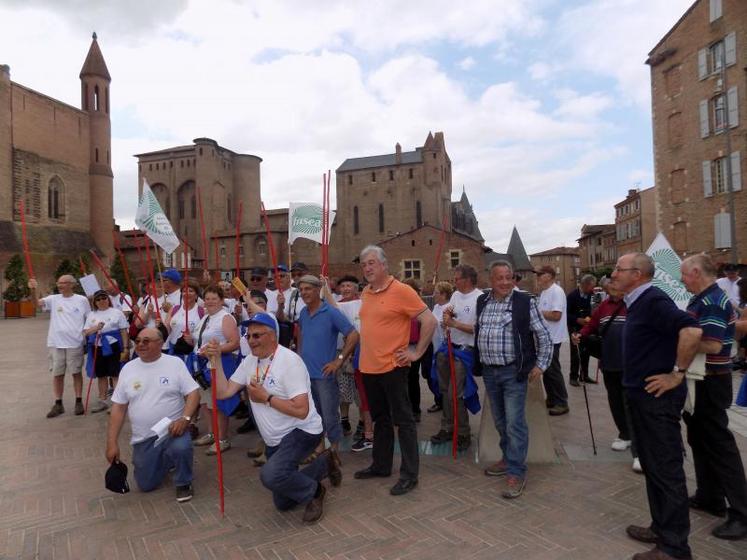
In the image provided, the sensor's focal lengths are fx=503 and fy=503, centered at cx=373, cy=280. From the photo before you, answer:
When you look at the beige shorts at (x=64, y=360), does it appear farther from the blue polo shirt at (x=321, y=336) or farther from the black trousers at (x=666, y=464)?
the black trousers at (x=666, y=464)

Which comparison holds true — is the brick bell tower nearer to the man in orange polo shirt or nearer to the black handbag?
the man in orange polo shirt

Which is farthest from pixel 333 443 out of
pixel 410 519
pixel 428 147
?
pixel 428 147

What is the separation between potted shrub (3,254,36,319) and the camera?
28844 millimetres

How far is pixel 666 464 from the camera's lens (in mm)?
3148

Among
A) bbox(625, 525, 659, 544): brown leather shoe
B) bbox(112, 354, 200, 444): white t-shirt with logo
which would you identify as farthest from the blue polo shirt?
bbox(625, 525, 659, 544): brown leather shoe

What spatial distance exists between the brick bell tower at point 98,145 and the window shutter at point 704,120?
148ft

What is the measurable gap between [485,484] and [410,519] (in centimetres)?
97

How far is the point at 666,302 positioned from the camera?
10.3 feet

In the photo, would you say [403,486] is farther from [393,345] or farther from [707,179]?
[707,179]

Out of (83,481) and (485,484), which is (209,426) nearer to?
(83,481)

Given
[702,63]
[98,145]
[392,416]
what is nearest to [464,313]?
[392,416]

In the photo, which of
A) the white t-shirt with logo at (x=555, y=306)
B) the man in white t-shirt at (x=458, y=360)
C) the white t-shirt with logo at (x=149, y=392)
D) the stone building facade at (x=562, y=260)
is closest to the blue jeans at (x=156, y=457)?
the white t-shirt with logo at (x=149, y=392)

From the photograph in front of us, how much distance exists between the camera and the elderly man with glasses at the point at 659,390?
3092mm

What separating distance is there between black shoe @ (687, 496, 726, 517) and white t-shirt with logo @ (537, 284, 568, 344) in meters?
3.21
